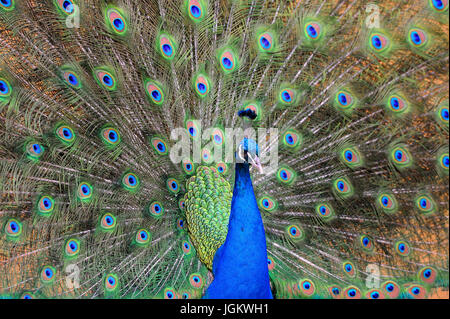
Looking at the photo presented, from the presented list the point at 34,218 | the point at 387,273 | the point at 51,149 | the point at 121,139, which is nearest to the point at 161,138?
the point at 121,139

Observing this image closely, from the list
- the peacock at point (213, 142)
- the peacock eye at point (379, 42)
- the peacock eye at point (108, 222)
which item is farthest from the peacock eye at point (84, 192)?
the peacock eye at point (379, 42)

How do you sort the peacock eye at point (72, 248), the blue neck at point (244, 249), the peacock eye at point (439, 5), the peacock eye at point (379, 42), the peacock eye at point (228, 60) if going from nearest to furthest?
the blue neck at point (244, 249) < the peacock eye at point (439, 5) < the peacock eye at point (379, 42) < the peacock eye at point (228, 60) < the peacock eye at point (72, 248)

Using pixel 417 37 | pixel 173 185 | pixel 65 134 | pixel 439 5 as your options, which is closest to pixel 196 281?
pixel 173 185

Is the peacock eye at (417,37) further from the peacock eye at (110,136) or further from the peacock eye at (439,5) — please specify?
the peacock eye at (110,136)

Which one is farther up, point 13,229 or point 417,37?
point 417,37

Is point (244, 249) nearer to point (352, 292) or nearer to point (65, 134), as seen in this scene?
point (352, 292)
